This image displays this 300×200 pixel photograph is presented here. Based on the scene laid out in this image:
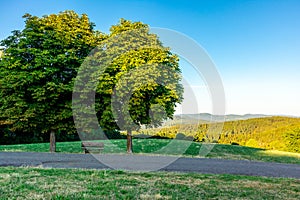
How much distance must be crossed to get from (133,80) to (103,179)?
26.3 feet

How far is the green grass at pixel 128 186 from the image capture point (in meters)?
5.91

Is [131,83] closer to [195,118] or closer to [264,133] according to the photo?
[195,118]

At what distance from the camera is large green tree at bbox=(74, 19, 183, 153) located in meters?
15.0

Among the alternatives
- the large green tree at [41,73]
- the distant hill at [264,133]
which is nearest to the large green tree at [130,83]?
the large green tree at [41,73]

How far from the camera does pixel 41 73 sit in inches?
600

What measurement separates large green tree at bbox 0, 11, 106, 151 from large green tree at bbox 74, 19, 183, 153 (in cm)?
96

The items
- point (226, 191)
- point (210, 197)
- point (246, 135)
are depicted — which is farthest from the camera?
point (246, 135)

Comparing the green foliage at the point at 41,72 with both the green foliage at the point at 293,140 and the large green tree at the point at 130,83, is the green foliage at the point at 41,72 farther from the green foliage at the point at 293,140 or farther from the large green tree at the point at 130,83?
the green foliage at the point at 293,140

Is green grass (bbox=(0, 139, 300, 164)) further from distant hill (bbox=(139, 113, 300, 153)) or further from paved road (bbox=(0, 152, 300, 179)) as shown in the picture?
distant hill (bbox=(139, 113, 300, 153))

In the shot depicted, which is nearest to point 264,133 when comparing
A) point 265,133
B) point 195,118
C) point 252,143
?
point 265,133

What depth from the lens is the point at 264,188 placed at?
23.8 feet

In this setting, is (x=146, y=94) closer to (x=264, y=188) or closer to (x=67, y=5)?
(x=67, y=5)

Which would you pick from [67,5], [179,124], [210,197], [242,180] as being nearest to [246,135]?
[179,124]

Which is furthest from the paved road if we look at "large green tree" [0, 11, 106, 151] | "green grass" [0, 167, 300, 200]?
"large green tree" [0, 11, 106, 151]
